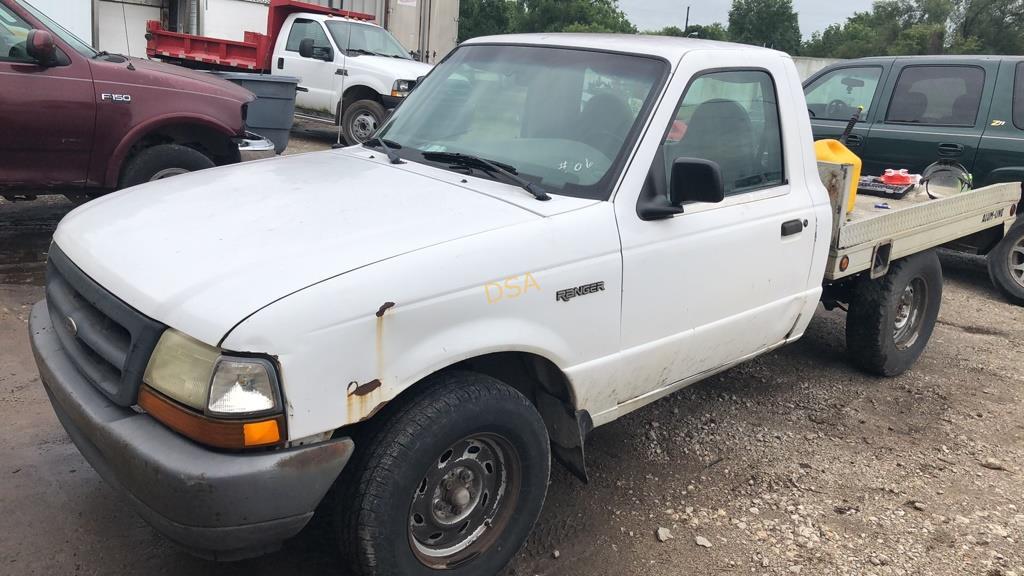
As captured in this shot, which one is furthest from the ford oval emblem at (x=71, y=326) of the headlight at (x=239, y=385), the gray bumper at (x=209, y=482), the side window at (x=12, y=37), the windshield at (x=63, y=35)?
the windshield at (x=63, y=35)

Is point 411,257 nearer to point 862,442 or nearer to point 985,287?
point 862,442

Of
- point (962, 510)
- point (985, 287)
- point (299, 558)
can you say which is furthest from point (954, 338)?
point (299, 558)

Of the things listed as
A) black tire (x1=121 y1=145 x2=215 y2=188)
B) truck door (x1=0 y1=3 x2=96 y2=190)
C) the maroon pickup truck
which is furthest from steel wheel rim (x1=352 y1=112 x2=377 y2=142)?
truck door (x1=0 y1=3 x2=96 y2=190)

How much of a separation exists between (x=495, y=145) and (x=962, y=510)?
8.51 ft

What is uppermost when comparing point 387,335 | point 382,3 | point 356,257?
point 382,3

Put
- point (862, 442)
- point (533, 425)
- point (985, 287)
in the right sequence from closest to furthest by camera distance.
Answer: point (533, 425) → point (862, 442) → point (985, 287)

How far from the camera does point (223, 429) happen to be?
2.15 meters

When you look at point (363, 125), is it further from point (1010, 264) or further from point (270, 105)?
point (1010, 264)

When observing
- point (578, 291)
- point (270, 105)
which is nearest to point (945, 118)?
point (578, 291)

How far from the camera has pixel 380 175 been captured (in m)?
3.28

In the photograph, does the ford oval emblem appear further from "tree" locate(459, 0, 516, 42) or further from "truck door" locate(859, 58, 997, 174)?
"tree" locate(459, 0, 516, 42)

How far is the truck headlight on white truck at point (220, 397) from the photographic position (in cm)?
213

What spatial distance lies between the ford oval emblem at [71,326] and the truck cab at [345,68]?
9116mm

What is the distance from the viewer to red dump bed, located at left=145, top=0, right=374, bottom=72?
42.5ft
